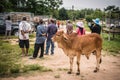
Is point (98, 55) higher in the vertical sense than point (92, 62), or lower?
higher

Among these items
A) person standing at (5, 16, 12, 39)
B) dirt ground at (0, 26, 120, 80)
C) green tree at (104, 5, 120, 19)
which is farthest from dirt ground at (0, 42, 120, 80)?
green tree at (104, 5, 120, 19)

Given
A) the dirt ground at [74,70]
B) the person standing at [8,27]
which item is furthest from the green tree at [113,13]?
the dirt ground at [74,70]

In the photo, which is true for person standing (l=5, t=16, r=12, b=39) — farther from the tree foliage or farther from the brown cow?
the tree foliage

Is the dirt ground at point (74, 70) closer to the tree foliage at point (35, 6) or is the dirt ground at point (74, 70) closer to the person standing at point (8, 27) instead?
the person standing at point (8, 27)

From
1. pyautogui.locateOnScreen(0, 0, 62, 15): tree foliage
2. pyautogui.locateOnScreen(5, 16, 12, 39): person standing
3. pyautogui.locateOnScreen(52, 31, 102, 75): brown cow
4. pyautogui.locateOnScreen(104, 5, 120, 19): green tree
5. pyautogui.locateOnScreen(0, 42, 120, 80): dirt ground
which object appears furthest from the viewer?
pyautogui.locateOnScreen(0, 0, 62, 15): tree foliage

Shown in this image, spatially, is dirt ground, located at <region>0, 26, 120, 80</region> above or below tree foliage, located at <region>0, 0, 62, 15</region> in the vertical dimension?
below

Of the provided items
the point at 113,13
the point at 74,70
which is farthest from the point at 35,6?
the point at 74,70

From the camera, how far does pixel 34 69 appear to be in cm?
973

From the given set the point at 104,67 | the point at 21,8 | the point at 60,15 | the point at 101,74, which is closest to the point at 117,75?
the point at 101,74

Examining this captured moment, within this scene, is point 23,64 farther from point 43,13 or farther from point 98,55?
point 43,13

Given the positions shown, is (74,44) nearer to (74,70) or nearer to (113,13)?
(74,70)

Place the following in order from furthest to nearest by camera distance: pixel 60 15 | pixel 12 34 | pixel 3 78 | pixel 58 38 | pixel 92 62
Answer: pixel 60 15 < pixel 12 34 < pixel 92 62 < pixel 58 38 < pixel 3 78

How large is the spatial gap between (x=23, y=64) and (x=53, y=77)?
247 cm

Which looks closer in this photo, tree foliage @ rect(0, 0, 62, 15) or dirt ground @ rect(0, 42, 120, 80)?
dirt ground @ rect(0, 42, 120, 80)
